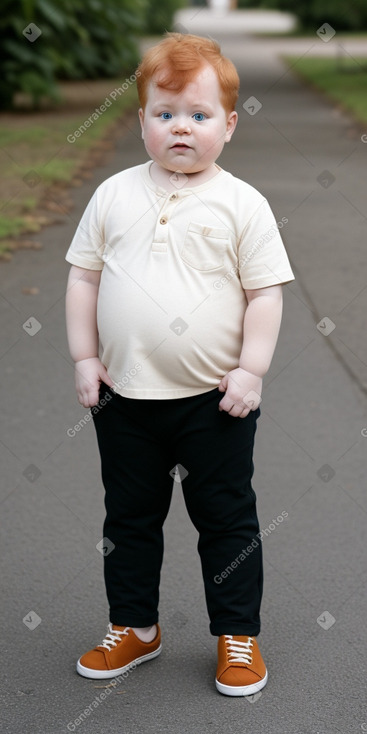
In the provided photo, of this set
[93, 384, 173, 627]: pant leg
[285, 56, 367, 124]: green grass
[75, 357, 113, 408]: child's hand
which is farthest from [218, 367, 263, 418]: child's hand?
[285, 56, 367, 124]: green grass

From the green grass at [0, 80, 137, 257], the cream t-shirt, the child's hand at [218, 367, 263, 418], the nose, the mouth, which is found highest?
the nose

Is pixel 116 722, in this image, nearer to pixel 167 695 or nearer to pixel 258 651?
pixel 167 695

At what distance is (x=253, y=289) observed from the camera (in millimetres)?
2646

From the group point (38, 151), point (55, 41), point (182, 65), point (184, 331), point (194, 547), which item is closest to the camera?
point (182, 65)

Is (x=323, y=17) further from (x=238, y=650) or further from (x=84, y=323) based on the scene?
(x=238, y=650)

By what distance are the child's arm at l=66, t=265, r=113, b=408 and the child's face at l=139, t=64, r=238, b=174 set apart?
0.35 meters

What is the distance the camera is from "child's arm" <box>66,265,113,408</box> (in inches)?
109

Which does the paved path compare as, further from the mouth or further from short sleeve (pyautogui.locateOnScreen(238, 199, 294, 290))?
the mouth

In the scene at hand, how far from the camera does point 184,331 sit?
264 centimetres

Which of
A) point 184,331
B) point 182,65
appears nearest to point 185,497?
point 184,331

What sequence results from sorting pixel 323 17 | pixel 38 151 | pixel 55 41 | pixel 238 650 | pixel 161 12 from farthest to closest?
pixel 323 17 < pixel 161 12 < pixel 55 41 < pixel 38 151 < pixel 238 650

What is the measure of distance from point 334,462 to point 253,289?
1.85 metres

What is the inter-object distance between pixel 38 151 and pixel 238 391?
401 inches

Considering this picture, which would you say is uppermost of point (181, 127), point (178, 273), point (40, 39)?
point (181, 127)
